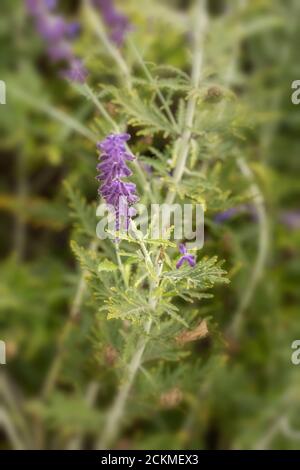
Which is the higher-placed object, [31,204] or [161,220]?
[31,204]

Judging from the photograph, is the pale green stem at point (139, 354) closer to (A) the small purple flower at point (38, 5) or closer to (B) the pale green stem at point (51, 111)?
(B) the pale green stem at point (51, 111)

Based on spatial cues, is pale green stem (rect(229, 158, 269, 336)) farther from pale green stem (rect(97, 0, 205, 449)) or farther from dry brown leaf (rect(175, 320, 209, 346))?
dry brown leaf (rect(175, 320, 209, 346))

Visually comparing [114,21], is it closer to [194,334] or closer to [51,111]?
[51,111]

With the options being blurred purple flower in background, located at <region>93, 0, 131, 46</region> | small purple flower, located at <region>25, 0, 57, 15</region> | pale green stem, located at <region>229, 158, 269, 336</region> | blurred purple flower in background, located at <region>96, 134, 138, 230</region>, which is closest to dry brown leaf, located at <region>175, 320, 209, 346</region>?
blurred purple flower in background, located at <region>96, 134, 138, 230</region>

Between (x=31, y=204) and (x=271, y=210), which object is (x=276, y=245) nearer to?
(x=271, y=210)
